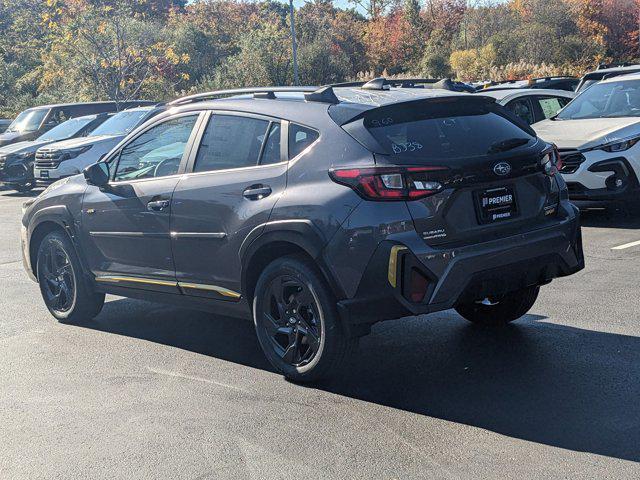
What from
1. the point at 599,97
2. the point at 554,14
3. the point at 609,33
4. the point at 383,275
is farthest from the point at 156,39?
the point at 383,275

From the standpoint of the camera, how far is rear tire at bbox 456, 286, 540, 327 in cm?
625

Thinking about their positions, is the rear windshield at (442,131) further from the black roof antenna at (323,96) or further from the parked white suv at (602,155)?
the parked white suv at (602,155)

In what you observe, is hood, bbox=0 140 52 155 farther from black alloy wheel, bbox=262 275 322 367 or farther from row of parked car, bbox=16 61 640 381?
black alloy wheel, bbox=262 275 322 367

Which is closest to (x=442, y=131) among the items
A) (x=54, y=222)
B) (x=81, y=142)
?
(x=54, y=222)

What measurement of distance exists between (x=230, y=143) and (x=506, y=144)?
1.83 metres

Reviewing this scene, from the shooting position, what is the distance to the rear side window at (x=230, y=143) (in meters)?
5.77

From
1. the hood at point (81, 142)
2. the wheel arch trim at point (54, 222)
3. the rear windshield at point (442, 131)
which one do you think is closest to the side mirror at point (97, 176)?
the wheel arch trim at point (54, 222)

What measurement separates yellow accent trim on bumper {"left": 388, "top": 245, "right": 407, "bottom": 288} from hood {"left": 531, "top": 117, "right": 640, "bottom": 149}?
649 centimetres

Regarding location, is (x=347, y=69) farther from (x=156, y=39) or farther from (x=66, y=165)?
(x=66, y=165)

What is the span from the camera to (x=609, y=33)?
166 feet

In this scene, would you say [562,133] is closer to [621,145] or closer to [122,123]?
[621,145]

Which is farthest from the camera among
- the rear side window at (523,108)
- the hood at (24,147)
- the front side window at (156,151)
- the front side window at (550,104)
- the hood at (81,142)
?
the hood at (24,147)

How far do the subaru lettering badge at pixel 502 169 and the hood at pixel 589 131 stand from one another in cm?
577

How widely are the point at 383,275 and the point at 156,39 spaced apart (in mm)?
36206
